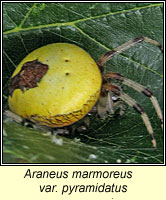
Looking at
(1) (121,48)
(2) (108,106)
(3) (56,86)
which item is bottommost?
(2) (108,106)

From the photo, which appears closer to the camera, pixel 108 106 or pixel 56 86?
pixel 56 86

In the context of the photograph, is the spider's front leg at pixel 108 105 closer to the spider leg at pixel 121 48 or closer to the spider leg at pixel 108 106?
the spider leg at pixel 108 106

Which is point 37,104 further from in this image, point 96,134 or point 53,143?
point 96,134

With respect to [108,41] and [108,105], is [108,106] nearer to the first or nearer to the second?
[108,105]

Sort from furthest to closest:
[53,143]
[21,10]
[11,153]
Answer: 1. [21,10]
2. [53,143]
3. [11,153]

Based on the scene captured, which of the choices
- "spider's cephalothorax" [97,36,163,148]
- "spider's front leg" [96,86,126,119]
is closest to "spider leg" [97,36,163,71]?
"spider's cephalothorax" [97,36,163,148]

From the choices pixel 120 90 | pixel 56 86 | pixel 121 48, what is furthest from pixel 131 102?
pixel 56 86

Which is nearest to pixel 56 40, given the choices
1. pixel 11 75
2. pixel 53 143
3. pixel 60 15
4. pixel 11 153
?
pixel 60 15
